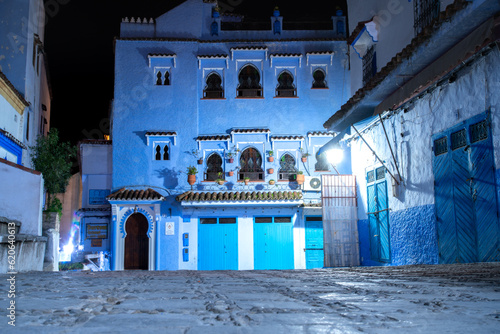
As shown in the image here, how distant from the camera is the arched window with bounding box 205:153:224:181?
2158cm

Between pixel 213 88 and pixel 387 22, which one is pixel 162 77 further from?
pixel 387 22

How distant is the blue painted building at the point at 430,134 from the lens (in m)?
7.52

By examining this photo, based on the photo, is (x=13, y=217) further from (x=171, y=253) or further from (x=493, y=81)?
(x=493, y=81)

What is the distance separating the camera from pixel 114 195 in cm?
2061

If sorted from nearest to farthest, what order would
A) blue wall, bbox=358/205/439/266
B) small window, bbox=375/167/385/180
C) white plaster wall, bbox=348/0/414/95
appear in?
blue wall, bbox=358/205/439/266
white plaster wall, bbox=348/0/414/95
small window, bbox=375/167/385/180

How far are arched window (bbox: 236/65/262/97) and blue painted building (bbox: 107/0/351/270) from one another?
0.05 m

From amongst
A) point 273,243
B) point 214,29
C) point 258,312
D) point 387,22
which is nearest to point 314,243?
point 273,243

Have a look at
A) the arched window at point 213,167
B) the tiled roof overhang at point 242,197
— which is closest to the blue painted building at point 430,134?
the tiled roof overhang at point 242,197

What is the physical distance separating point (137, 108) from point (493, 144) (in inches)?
680

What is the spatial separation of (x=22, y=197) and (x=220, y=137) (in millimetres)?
10668

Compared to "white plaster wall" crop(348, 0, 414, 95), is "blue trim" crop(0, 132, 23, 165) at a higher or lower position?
lower

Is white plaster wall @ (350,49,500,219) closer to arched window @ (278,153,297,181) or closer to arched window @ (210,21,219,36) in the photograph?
arched window @ (278,153,297,181)

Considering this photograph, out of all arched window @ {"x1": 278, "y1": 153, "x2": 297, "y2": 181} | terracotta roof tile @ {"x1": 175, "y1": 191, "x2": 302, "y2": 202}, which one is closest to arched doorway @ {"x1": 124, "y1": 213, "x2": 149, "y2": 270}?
terracotta roof tile @ {"x1": 175, "y1": 191, "x2": 302, "y2": 202}

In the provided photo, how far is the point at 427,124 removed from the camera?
977 centimetres
